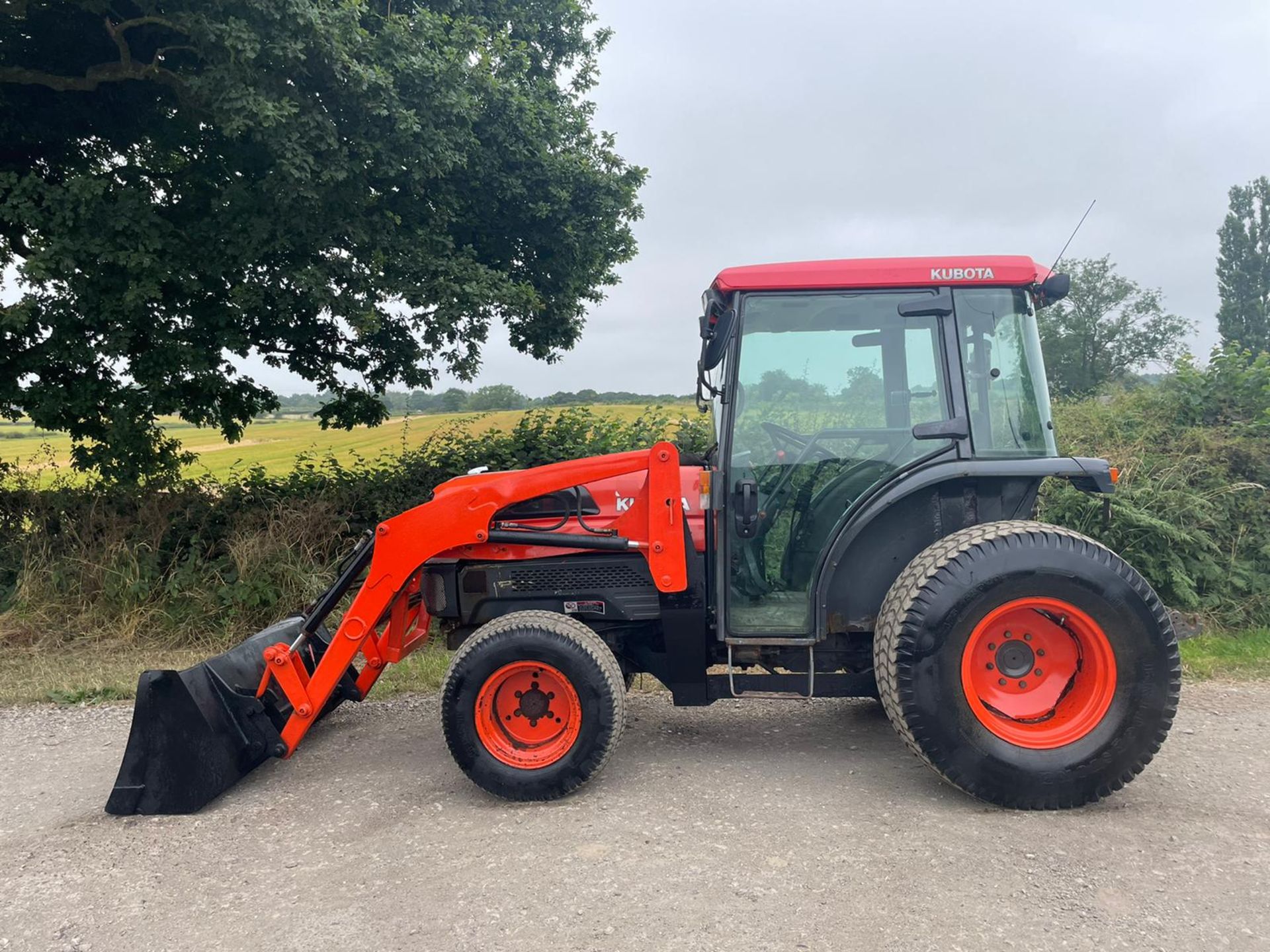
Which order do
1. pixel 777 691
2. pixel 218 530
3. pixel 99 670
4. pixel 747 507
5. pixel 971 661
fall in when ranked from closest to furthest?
pixel 971 661
pixel 747 507
pixel 777 691
pixel 99 670
pixel 218 530

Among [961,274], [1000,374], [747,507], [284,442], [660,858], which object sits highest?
[961,274]

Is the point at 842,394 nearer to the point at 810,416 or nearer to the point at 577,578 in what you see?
the point at 810,416

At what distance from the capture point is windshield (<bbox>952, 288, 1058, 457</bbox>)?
148 inches

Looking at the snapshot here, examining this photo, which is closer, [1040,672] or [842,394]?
[1040,672]

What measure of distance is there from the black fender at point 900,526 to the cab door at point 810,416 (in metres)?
0.08

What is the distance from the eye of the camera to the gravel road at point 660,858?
2670 mm

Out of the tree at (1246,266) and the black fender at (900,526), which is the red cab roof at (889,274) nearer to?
the black fender at (900,526)

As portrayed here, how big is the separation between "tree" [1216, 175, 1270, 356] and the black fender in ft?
140

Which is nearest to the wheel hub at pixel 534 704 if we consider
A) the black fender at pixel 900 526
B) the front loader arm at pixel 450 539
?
the front loader arm at pixel 450 539

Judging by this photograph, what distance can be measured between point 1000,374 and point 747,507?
1.28 m

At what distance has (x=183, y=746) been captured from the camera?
3.68 m

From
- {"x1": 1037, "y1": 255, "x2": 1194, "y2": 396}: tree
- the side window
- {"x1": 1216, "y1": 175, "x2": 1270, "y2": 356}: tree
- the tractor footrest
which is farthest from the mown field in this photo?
{"x1": 1216, "y1": 175, "x2": 1270, "y2": 356}: tree

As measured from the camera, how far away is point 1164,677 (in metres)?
3.39

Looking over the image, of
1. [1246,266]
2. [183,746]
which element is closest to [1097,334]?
[1246,266]
